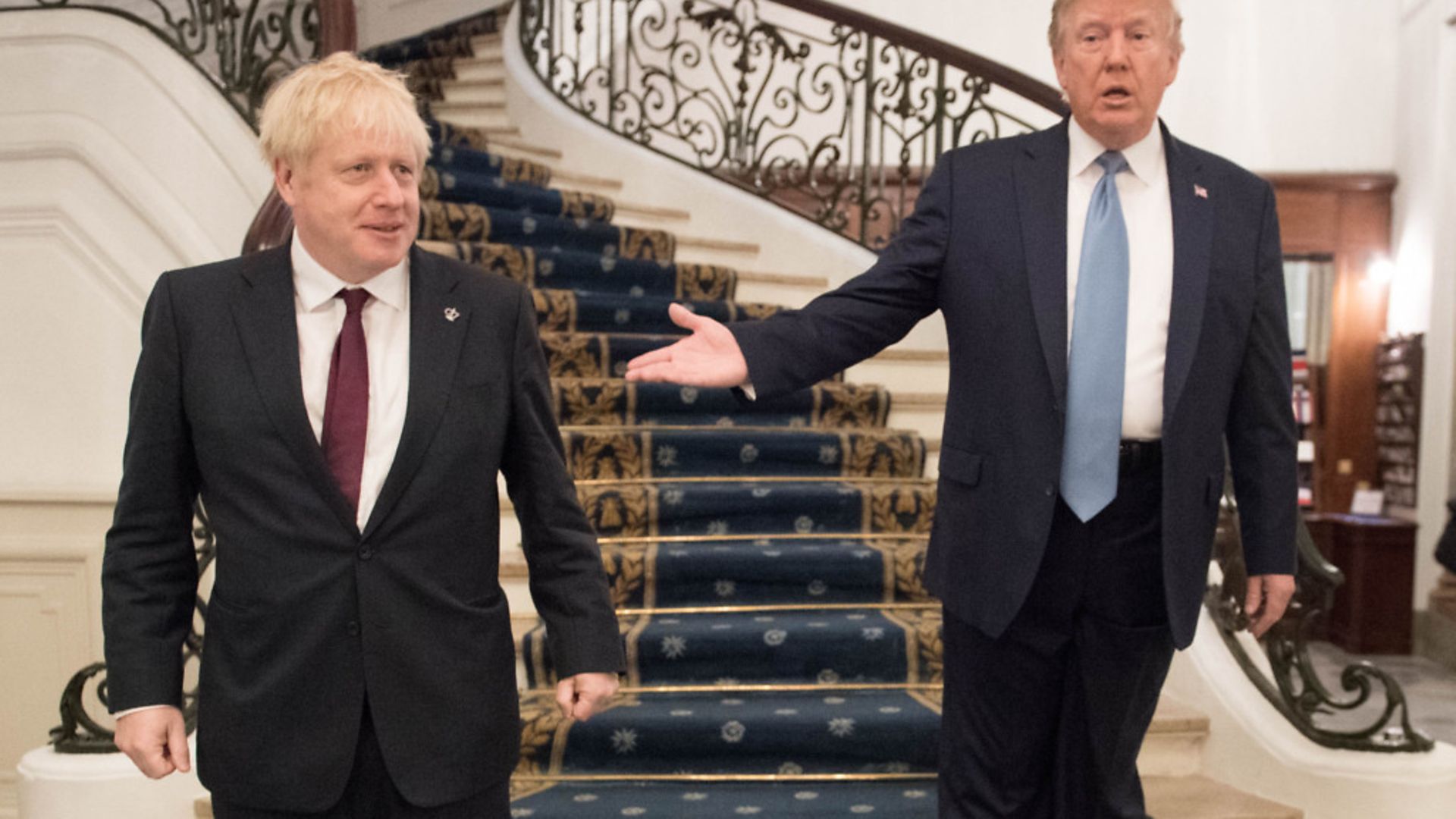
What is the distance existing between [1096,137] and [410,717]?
115 cm

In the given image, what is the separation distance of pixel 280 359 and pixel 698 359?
502 millimetres

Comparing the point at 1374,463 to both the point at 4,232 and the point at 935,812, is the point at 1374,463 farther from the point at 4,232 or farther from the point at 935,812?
the point at 4,232

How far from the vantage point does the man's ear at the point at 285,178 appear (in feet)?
4.61

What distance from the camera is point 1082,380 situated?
1628 millimetres

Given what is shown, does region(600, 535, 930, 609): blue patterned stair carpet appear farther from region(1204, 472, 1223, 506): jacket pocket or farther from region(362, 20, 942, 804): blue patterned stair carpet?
region(1204, 472, 1223, 506): jacket pocket

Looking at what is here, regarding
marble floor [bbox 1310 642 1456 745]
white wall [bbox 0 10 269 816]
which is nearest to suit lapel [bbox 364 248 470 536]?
white wall [bbox 0 10 269 816]

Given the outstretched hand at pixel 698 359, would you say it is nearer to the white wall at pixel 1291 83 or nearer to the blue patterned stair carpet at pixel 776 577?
the blue patterned stair carpet at pixel 776 577

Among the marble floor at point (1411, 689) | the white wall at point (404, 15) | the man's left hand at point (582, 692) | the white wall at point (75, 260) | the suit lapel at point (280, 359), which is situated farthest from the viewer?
the white wall at point (404, 15)

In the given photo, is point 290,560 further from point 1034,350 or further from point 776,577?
point 776,577

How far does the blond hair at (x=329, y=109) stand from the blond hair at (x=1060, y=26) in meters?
0.84

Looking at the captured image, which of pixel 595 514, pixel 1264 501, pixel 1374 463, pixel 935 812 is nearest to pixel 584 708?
pixel 1264 501

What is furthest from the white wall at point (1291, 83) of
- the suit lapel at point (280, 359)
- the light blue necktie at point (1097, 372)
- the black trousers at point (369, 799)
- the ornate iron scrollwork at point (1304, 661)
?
the black trousers at point (369, 799)

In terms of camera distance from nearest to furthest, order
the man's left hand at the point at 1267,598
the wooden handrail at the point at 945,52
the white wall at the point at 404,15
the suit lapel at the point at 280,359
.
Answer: the suit lapel at the point at 280,359, the man's left hand at the point at 1267,598, the wooden handrail at the point at 945,52, the white wall at the point at 404,15

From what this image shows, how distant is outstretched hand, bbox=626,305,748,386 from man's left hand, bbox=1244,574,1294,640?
805 mm
